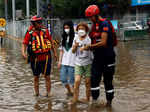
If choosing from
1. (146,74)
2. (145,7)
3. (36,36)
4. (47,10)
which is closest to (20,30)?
(47,10)

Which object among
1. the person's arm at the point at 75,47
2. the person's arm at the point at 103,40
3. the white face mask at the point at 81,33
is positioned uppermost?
the white face mask at the point at 81,33

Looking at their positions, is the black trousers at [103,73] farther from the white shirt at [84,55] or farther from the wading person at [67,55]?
the wading person at [67,55]

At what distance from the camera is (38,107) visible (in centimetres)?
749

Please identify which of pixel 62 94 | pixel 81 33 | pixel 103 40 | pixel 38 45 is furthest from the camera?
pixel 62 94

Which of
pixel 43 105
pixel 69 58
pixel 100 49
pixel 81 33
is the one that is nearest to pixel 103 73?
pixel 100 49

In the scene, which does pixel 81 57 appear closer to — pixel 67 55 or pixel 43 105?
pixel 67 55

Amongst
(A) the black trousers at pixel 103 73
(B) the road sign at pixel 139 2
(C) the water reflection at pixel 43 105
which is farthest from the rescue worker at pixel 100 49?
(B) the road sign at pixel 139 2

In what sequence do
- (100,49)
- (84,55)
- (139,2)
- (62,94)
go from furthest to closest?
1. (139,2)
2. (62,94)
3. (84,55)
4. (100,49)

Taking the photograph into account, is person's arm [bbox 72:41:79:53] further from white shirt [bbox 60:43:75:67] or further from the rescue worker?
white shirt [bbox 60:43:75:67]

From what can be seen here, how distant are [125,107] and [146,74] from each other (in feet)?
13.6

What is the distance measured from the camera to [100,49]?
23.3ft

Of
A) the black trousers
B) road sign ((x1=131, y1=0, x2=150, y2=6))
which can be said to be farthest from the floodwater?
road sign ((x1=131, y1=0, x2=150, y2=6))

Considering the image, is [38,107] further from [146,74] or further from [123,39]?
[123,39]

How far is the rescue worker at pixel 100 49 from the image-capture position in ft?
22.8
